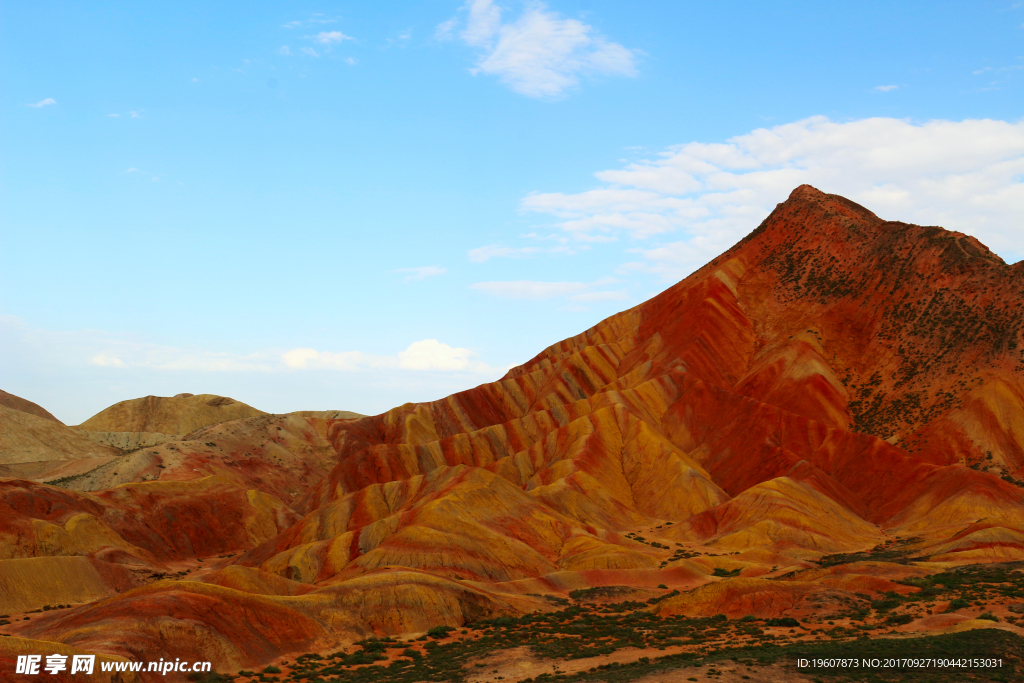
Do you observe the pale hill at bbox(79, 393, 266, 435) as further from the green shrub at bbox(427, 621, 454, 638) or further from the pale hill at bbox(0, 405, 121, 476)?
the green shrub at bbox(427, 621, 454, 638)

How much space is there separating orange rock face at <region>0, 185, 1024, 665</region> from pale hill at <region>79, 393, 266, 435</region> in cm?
3631

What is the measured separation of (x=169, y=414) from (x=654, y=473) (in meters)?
131

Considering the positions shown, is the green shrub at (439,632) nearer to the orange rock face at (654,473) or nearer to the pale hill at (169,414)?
the orange rock face at (654,473)

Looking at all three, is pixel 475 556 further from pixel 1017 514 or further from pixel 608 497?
pixel 1017 514

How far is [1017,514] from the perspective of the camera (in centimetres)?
8369

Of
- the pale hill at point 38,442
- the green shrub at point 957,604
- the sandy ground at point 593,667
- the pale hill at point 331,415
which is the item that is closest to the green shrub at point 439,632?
the sandy ground at point 593,667

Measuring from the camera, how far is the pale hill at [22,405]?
16338cm

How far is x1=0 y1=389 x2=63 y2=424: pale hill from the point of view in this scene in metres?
163

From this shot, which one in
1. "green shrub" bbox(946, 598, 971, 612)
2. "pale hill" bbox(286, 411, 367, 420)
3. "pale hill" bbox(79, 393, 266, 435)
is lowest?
"green shrub" bbox(946, 598, 971, 612)

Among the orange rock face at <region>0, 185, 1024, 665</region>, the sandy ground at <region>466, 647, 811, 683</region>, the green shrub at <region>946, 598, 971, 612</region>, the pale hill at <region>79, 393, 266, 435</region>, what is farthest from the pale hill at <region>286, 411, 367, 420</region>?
the green shrub at <region>946, 598, 971, 612</region>

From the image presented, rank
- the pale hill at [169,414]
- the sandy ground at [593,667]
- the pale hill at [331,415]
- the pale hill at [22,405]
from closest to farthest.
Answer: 1. the sandy ground at [593,667]
2. the pale hill at [22,405]
3. the pale hill at [331,415]
4. the pale hill at [169,414]

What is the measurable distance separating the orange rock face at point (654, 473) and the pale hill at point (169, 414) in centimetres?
3631

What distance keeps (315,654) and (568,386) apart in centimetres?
9467

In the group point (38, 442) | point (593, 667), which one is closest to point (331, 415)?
point (38, 442)
